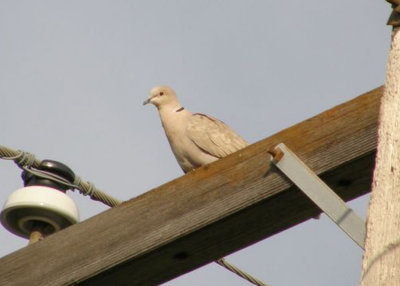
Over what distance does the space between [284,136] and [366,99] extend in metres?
0.36

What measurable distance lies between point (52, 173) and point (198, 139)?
263cm

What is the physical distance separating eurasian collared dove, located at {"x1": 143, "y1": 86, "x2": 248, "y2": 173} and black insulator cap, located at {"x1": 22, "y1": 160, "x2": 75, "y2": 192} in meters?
2.49

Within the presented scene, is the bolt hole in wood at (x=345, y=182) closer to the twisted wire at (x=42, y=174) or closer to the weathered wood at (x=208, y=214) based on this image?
the weathered wood at (x=208, y=214)

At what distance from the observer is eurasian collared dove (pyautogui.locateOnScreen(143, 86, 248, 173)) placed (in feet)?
25.4

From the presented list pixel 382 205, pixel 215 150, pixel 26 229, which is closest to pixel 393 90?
pixel 382 205

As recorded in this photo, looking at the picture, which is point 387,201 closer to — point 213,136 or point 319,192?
point 319,192

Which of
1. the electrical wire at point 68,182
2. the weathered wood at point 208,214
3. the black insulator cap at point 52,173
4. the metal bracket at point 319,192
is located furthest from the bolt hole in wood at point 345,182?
the black insulator cap at point 52,173

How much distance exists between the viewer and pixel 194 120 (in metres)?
8.09

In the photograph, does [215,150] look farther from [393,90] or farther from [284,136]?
[393,90]

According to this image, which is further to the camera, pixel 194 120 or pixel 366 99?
pixel 194 120

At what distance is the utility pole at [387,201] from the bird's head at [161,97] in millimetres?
5636

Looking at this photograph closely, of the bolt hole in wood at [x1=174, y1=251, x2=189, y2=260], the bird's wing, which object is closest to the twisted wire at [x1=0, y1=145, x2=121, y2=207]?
the bolt hole in wood at [x1=174, y1=251, x2=189, y2=260]

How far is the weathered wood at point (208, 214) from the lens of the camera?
3910mm

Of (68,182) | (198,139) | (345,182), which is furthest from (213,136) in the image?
(345,182)
